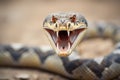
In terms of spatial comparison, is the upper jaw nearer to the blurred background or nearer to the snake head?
the snake head

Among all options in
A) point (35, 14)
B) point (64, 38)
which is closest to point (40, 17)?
point (35, 14)

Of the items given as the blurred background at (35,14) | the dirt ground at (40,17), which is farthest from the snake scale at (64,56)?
the blurred background at (35,14)

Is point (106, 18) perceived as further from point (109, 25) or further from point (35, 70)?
point (35, 70)

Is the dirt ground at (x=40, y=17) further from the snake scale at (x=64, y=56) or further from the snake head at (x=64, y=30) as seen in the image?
the snake head at (x=64, y=30)

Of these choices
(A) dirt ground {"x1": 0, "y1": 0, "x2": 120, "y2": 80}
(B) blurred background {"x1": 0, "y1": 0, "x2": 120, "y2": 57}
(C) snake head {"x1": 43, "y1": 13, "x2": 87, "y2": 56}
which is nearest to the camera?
(C) snake head {"x1": 43, "y1": 13, "x2": 87, "y2": 56}

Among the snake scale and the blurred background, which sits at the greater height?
the snake scale

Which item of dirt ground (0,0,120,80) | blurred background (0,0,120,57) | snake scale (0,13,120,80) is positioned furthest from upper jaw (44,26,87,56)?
blurred background (0,0,120,57)

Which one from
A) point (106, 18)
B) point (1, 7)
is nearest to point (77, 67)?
point (106, 18)

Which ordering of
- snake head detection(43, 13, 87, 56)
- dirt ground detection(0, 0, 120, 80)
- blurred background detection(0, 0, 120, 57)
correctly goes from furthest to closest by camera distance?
1. blurred background detection(0, 0, 120, 57)
2. dirt ground detection(0, 0, 120, 80)
3. snake head detection(43, 13, 87, 56)
